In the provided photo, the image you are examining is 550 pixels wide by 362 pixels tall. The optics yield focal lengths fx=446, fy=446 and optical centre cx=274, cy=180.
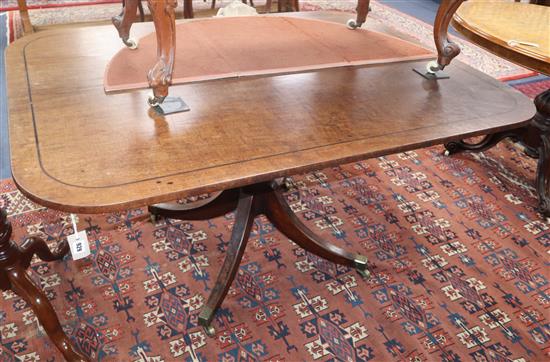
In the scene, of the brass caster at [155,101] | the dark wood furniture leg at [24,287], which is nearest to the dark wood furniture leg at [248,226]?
the dark wood furniture leg at [24,287]

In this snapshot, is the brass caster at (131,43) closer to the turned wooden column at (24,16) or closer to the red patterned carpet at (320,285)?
the red patterned carpet at (320,285)

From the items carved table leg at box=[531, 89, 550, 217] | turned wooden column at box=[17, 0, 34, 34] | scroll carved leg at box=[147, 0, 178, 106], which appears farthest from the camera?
turned wooden column at box=[17, 0, 34, 34]

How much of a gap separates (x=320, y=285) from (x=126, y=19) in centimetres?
122

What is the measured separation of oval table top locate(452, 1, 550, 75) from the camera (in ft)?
6.13

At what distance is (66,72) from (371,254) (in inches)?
54.8

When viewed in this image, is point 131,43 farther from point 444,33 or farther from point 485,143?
Result: point 485,143

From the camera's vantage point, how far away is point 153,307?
5.49 feet

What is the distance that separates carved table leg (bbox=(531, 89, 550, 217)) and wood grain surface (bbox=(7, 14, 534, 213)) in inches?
39.8

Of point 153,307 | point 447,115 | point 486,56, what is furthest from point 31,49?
point 486,56

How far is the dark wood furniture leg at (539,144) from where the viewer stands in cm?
232

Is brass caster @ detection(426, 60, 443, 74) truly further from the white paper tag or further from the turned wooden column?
the turned wooden column

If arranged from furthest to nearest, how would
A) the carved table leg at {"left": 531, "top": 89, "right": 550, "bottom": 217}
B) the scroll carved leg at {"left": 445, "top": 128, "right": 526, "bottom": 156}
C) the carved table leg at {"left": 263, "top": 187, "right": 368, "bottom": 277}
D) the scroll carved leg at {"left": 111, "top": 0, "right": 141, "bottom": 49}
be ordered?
the scroll carved leg at {"left": 445, "top": 128, "right": 526, "bottom": 156} → the carved table leg at {"left": 531, "top": 89, "right": 550, "bottom": 217} → the carved table leg at {"left": 263, "top": 187, "right": 368, "bottom": 277} → the scroll carved leg at {"left": 111, "top": 0, "right": 141, "bottom": 49}

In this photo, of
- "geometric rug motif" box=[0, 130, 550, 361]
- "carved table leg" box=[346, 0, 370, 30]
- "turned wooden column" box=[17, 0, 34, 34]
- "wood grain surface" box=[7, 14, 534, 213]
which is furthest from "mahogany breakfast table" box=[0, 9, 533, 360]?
"turned wooden column" box=[17, 0, 34, 34]

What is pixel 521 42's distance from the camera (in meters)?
1.95
